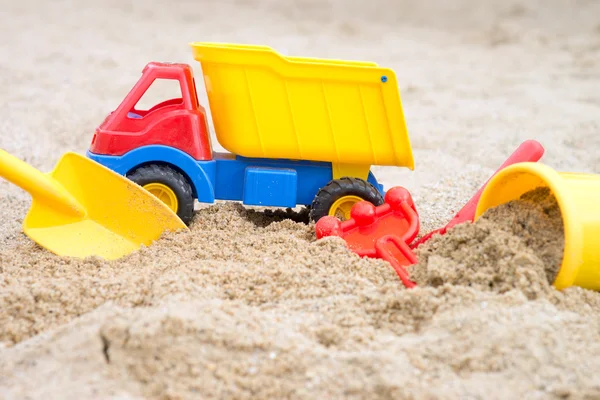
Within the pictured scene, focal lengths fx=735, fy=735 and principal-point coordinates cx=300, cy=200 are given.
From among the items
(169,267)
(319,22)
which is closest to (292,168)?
(169,267)

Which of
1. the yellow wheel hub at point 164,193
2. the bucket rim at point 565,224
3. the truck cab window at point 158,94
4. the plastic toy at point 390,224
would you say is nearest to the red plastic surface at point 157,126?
the yellow wheel hub at point 164,193

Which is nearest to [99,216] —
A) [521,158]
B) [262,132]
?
[262,132]

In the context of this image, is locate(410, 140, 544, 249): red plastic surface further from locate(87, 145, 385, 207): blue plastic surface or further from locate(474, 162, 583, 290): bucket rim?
locate(87, 145, 385, 207): blue plastic surface

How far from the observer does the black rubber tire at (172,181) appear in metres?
2.50

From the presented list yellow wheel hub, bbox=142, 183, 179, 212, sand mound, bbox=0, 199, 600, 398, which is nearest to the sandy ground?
sand mound, bbox=0, 199, 600, 398

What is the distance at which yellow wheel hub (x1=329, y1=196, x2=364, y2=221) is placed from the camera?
8.38 ft

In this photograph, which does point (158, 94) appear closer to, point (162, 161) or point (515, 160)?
point (162, 161)

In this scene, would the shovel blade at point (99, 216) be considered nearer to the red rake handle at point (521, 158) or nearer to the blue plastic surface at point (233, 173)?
the blue plastic surface at point (233, 173)

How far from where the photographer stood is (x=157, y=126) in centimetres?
252

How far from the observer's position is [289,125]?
2.52 m

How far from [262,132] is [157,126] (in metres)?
0.36

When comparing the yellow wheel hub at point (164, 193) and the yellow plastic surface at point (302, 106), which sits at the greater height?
the yellow plastic surface at point (302, 106)

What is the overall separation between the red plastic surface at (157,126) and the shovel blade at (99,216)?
0.19m

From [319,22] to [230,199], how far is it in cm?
454
